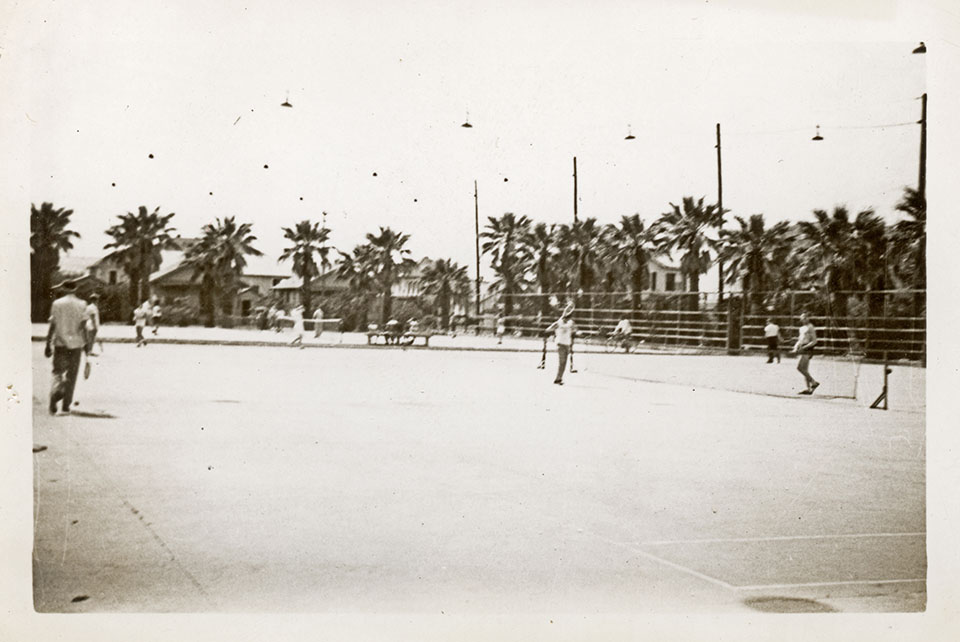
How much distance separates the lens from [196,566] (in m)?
3.51

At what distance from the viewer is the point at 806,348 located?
426 centimetres

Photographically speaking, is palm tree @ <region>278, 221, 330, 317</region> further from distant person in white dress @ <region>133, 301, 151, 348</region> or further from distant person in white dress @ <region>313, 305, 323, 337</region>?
distant person in white dress @ <region>133, 301, 151, 348</region>

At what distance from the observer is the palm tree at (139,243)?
385cm

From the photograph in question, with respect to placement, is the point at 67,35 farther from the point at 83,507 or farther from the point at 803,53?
the point at 803,53

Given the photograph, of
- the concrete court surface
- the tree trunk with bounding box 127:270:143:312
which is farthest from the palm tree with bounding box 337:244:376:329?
the tree trunk with bounding box 127:270:143:312

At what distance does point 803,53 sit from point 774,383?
175 centimetres

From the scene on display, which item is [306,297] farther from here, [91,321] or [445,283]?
[91,321]

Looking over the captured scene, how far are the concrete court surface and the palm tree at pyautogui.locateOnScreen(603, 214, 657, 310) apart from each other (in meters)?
0.65

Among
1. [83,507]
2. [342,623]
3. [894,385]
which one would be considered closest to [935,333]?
[894,385]

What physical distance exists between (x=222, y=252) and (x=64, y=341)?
0.83 meters

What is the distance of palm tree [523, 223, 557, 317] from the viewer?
432cm

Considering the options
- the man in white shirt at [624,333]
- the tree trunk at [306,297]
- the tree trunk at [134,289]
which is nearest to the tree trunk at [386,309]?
the tree trunk at [306,297]

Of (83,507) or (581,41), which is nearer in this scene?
(83,507)

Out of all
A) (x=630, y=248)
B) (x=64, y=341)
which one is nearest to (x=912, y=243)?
(x=630, y=248)
